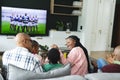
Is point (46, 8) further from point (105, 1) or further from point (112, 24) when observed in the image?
point (112, 24)

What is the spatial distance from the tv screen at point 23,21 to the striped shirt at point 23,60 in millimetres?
3883

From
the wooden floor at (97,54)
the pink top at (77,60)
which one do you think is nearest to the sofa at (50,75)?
the pink top at (77,60)

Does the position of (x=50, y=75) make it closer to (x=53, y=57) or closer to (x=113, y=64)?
(x=53, y=57)

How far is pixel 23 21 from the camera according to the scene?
6.22 m

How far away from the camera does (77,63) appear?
2.97 metres

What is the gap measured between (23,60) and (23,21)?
13.6ft

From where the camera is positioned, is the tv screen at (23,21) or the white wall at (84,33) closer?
the tv screen at (23,21)

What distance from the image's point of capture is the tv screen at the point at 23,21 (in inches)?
237

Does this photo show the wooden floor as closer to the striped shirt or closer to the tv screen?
the tv screen

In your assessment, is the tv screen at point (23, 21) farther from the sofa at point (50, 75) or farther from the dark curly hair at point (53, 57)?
the sofa at point (50, 75)

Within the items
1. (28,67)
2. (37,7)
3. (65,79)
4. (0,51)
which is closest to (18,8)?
(37,7)

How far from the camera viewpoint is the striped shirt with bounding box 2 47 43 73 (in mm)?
2197

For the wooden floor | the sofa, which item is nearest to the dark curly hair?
the sofa

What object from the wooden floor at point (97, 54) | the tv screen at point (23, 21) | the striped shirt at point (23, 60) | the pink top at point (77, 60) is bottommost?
the wooden floor at point (97, 54)
